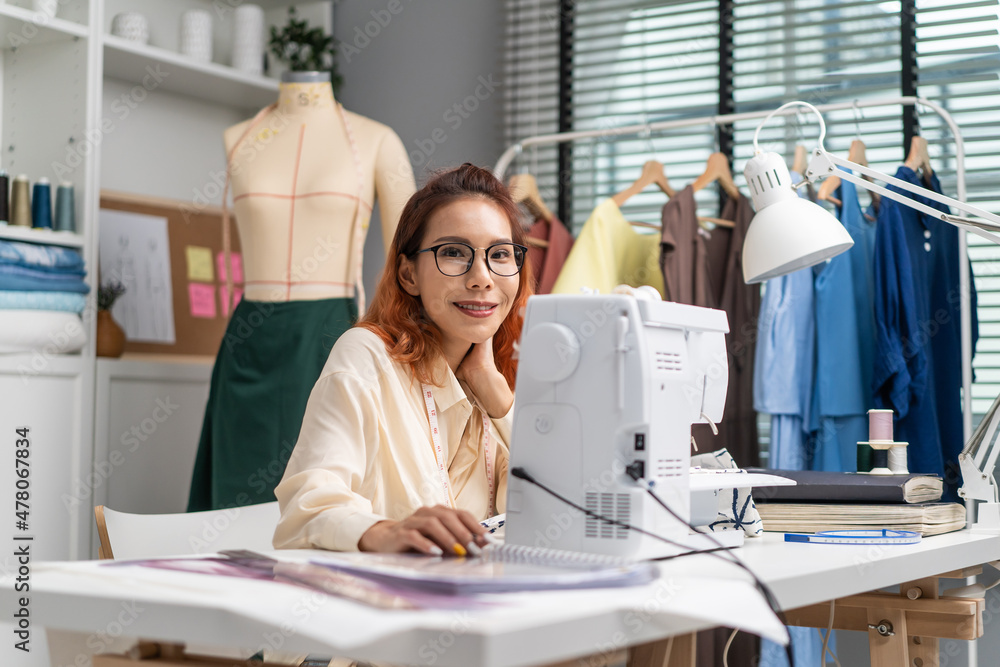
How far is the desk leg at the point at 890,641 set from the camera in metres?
1.56

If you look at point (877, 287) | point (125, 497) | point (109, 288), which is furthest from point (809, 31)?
point (125, 497)

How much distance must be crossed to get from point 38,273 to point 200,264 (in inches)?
31.0

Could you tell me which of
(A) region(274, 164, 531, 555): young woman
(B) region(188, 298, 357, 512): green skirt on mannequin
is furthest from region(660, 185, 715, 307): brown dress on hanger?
(A) region(274, 164, 531, 555): young woman

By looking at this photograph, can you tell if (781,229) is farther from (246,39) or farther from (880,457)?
(246,39)

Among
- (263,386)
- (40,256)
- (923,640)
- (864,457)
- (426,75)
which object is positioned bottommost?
(923,640)

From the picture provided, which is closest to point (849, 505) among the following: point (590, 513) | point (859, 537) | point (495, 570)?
point (859, 537)

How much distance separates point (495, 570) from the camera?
1.00 m

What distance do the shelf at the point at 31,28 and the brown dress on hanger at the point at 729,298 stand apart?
1.70m

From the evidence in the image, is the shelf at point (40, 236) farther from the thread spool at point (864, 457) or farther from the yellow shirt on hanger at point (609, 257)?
the thread spool at point (864, 457)

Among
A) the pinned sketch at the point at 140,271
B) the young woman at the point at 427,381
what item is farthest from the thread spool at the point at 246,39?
the young woman at the point at 427,381

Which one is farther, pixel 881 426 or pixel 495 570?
pixel 881 426

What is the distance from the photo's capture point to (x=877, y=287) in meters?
2.43

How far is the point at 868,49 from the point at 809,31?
186 mm

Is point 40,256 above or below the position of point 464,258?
above
